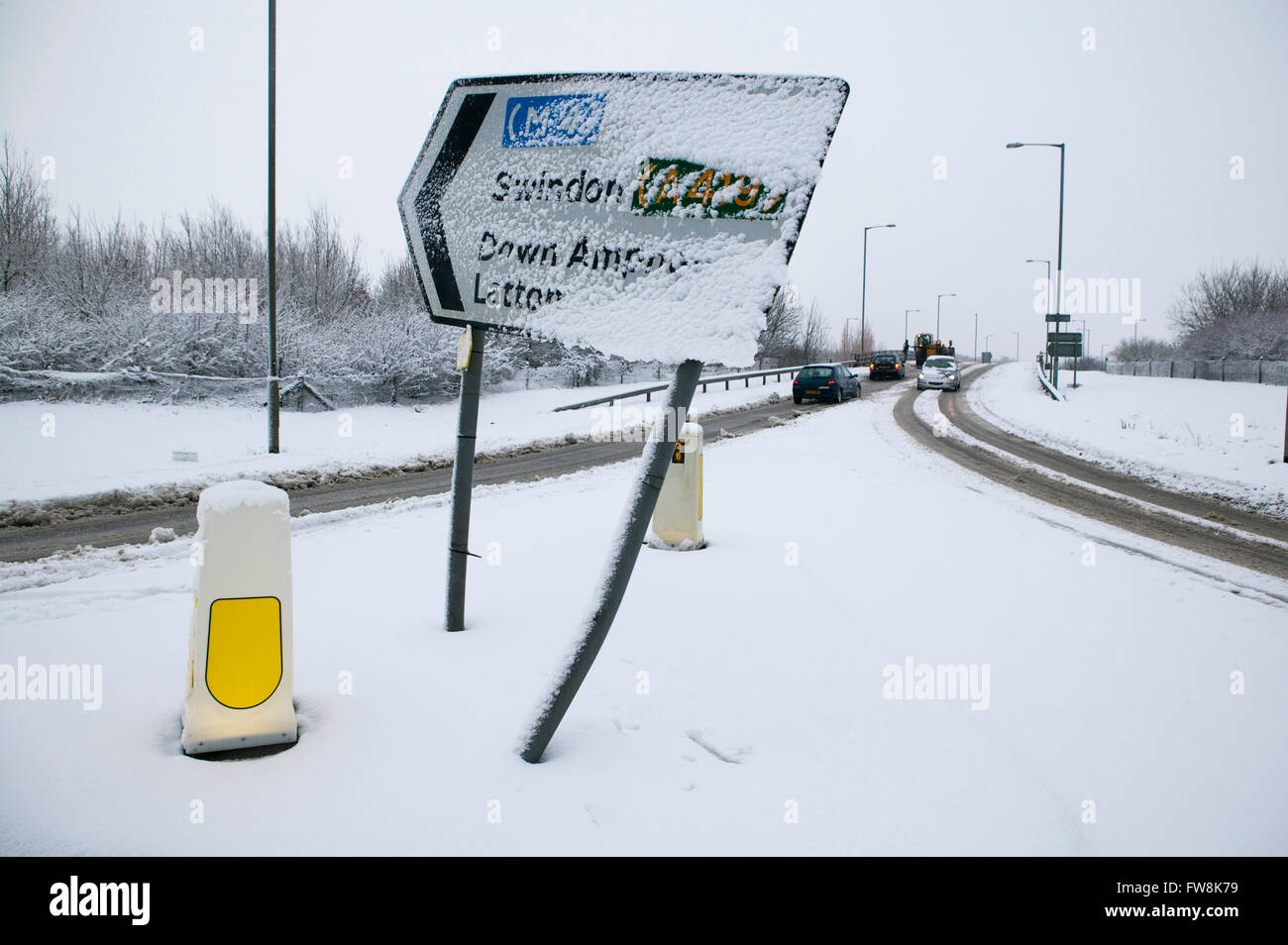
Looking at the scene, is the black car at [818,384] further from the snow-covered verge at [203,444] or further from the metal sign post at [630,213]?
the metal sign post at [630,213]

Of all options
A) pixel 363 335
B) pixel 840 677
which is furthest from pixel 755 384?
pixel 840 677

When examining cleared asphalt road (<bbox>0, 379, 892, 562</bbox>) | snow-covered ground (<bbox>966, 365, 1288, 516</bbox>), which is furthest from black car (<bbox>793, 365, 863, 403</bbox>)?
cleared asphalt road (<bbox>0, 379, 892, 562</bbox>)

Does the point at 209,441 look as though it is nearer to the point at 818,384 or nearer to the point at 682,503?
the point at 682,503

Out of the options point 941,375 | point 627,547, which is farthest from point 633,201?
point 941,375

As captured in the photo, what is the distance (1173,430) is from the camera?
17.1m

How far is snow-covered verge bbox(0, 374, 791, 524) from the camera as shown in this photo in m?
9.19

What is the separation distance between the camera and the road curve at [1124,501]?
22.4 feet

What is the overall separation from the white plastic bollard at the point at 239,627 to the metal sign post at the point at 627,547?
0.96m

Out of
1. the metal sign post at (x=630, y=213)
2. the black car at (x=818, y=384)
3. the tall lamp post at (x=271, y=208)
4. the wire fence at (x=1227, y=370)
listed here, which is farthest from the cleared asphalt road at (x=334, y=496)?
the wire fence at (x=1227, y=370)

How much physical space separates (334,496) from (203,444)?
6.96 meters
